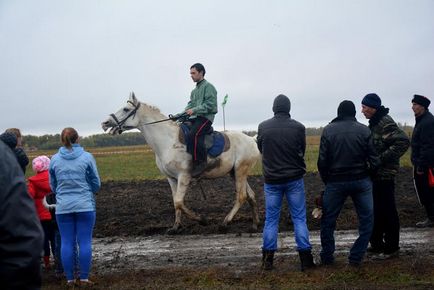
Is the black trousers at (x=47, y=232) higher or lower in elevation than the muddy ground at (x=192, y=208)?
higher

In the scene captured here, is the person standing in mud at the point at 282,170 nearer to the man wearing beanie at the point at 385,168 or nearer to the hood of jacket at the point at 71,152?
the man wearing beanie at the point at 385,168

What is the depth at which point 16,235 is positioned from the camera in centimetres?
255

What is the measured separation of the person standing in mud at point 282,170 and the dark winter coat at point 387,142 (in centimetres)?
116

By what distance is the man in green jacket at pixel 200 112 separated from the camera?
34.9 feet

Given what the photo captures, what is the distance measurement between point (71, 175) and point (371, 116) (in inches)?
173

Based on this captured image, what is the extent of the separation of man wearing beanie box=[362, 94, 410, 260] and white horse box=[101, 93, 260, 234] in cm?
335

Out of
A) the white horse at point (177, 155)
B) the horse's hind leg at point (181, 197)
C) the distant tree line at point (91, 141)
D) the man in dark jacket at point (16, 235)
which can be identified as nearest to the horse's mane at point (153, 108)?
the white horse at point (177, 155)

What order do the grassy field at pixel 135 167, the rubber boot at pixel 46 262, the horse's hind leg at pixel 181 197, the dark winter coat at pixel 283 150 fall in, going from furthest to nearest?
the grassy field at pixel 135 167
the horse's hind leg at pixel 181 197
the rubber boot at pixel 46 262
the dark winter coat at pixel 283 150

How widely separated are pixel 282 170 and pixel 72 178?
2.88 m

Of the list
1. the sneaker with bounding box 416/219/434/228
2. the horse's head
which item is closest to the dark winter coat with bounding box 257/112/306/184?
the sneaker with bounding box 416/219/434/228

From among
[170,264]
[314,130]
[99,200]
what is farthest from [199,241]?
[314,130]

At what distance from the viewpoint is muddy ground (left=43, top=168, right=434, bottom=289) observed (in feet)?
21.7

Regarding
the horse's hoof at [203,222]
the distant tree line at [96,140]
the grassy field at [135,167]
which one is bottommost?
the horse's hoof at [203,222]

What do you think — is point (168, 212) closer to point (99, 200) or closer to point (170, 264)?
point (99, 200)
